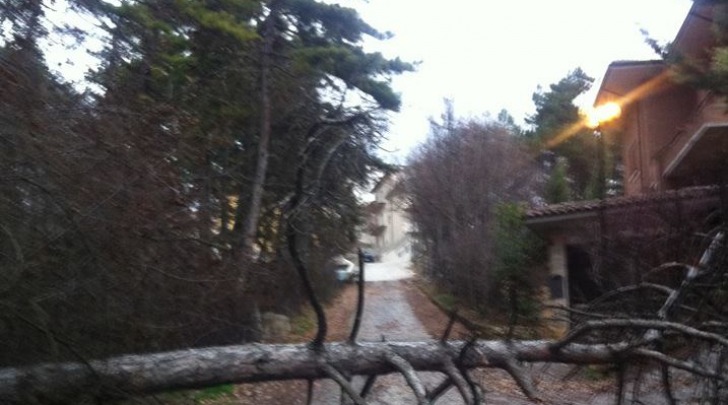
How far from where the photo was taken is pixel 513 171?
1266 inches

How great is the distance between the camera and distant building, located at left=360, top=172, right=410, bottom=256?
21.0 m

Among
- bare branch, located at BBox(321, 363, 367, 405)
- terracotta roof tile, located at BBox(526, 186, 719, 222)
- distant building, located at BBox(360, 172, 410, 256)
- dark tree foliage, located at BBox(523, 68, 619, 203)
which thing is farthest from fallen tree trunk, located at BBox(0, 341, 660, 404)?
dark tree foliage, located at BBox(523, 68, 619, 203)

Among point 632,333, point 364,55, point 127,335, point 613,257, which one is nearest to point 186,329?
point 127,335

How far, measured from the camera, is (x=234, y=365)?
7.81 metres

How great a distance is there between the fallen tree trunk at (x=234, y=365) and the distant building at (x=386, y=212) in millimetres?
10636

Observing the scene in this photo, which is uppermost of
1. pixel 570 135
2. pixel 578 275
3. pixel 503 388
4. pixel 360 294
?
pixel 570 135

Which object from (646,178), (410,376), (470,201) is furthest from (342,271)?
(410,376)

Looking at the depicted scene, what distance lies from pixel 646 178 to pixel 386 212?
1588cm

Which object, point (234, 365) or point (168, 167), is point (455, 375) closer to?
point (234, 365)

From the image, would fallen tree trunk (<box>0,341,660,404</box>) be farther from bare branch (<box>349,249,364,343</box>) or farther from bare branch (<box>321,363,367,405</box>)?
bare branch (<box>349,249,364,343</box>)

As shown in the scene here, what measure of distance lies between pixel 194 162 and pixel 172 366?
5565mm

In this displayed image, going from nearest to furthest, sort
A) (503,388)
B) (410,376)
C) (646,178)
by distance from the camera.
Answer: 1. (410,376)
2. (503,388)
3. (646,178)

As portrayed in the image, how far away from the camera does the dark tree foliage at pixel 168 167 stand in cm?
A: 775

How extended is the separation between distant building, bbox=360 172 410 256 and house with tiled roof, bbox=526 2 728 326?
12.2 feet
